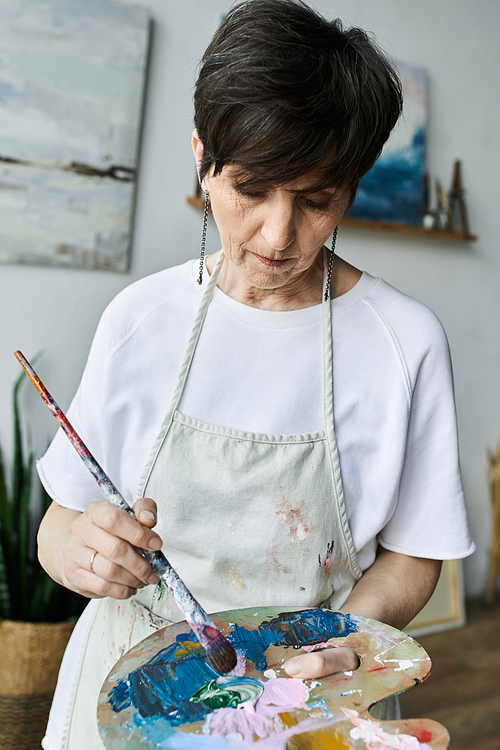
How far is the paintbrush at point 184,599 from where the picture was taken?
686 mm

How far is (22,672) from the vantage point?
180cm

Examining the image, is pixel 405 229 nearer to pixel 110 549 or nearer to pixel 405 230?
pixel 405 230

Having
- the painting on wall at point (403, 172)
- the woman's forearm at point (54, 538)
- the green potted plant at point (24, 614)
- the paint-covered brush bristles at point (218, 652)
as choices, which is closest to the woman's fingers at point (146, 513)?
the paint-covered brush bristles at point (218, 652)

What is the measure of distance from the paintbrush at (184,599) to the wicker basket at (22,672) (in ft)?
4.37

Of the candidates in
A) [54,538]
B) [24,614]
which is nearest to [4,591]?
[24,614]

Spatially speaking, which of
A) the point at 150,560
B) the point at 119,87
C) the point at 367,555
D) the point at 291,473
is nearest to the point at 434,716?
the point at 367,555

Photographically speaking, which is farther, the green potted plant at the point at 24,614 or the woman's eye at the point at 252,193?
the green potted plant at the point at 24,614

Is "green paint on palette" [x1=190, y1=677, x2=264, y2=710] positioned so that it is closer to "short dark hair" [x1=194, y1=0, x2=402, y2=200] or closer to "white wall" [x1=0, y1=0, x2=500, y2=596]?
"short dark hair" [x1=194, y1=0, x2=402, y2=200]

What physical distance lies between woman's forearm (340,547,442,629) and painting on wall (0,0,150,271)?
1571 mm

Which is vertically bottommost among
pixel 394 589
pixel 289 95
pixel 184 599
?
pixel 394 589

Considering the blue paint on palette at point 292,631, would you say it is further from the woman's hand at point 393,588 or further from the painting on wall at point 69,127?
the painting on wall at point 69,127

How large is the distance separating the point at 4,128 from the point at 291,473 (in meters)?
1.66

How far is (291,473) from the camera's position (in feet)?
3.05

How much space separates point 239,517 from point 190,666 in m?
0.27
